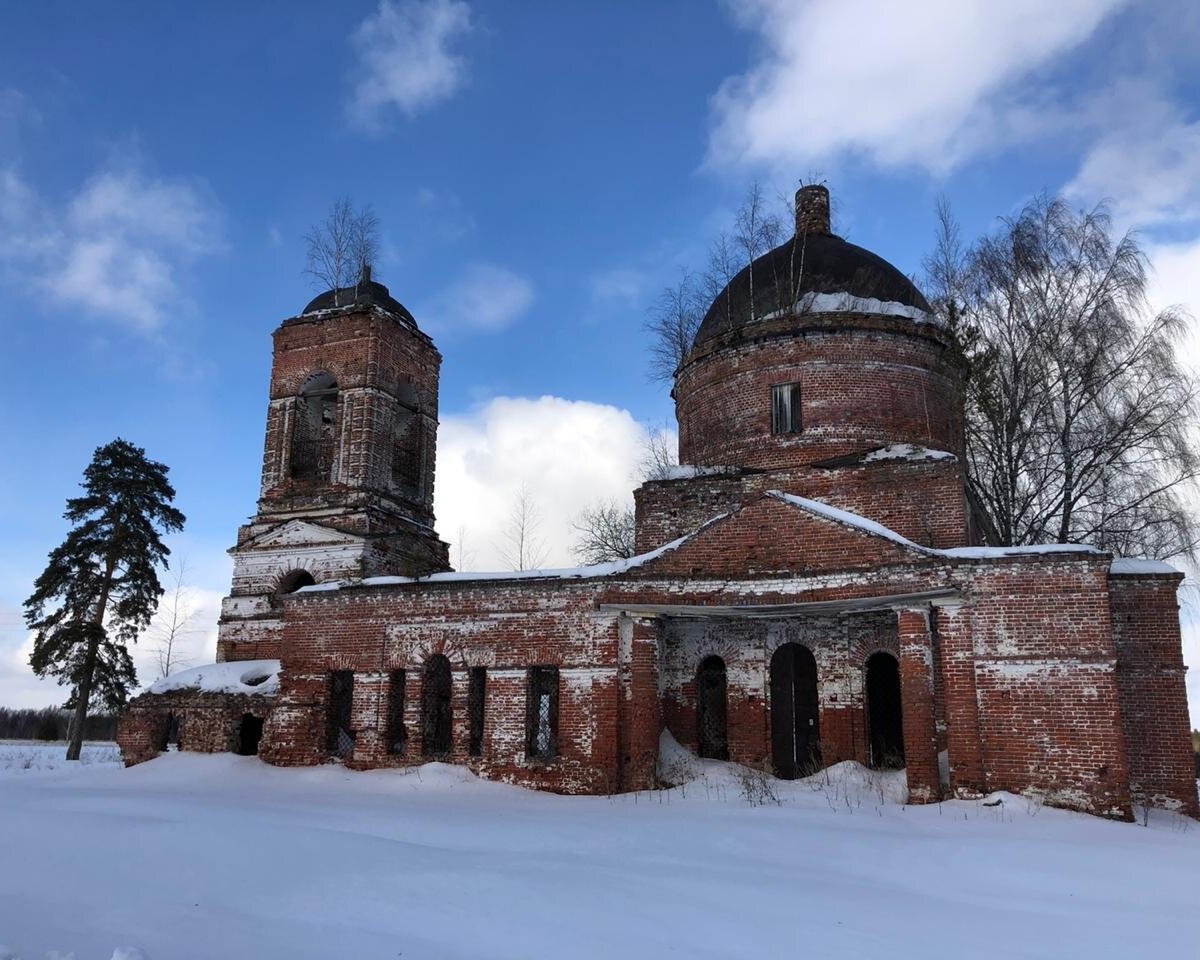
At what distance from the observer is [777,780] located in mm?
13102

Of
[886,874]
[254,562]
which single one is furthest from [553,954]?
[254,562]

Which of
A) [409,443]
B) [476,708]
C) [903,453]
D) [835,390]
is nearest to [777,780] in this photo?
[476,708]

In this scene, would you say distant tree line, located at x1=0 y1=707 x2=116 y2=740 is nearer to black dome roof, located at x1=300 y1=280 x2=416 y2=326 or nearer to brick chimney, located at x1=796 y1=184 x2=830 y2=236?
black dome roof, located at x1=300 y1=280 x2=416 y2=326

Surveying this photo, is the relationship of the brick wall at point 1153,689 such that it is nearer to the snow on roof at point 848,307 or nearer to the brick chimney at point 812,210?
the snow on roof at point 848,307

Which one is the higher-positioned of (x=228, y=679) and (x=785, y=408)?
(x=785, y=408)

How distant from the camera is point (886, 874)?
25.7 feet

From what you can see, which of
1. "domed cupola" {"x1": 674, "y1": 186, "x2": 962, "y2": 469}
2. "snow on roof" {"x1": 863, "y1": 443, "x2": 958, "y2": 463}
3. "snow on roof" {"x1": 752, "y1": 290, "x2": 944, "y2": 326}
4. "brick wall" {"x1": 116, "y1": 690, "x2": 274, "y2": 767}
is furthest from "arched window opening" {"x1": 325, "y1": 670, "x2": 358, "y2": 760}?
"snow on roof" {"x1": 752, "y1": 290, "x2": 944, "y2": 326}

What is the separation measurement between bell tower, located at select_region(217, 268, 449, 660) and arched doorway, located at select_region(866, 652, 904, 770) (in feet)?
33.1

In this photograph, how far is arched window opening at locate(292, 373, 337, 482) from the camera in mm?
22656

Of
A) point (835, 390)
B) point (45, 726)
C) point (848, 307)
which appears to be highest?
point (848, 307)

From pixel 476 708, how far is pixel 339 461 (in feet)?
29.5

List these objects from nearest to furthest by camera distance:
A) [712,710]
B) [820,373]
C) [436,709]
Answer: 1. [712,710]
2. [436,709]
3. [820,373]

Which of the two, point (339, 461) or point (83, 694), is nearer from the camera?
point (339, 461)

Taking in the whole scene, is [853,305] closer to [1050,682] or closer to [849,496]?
[849,496]
